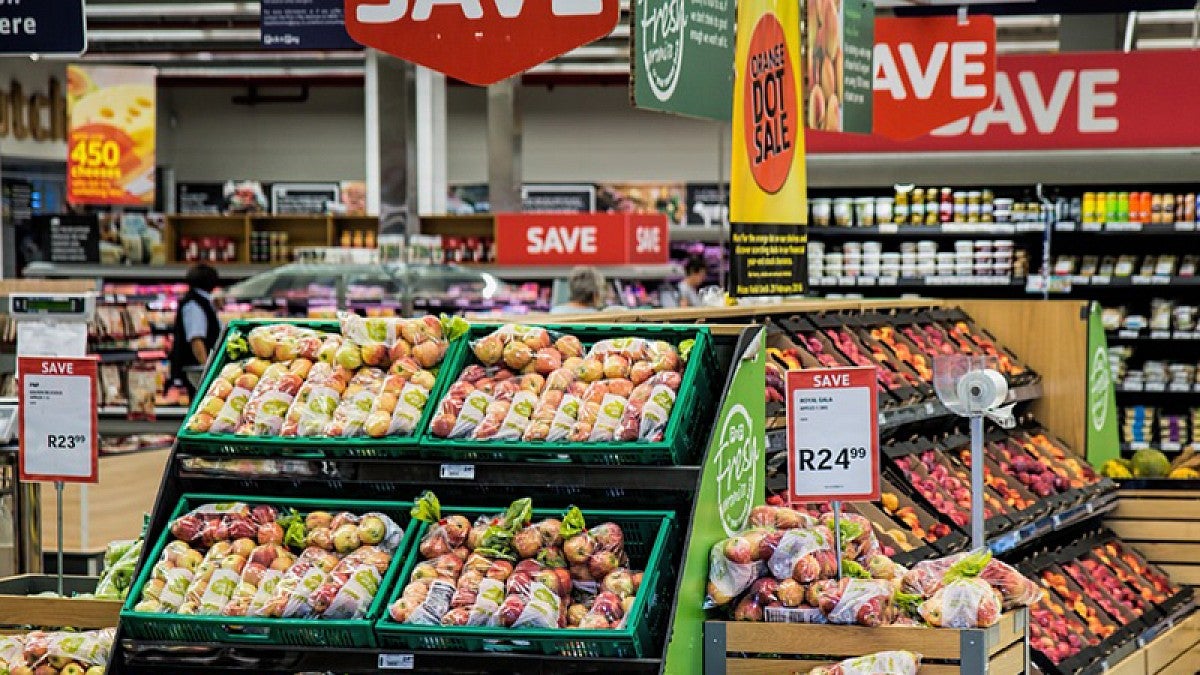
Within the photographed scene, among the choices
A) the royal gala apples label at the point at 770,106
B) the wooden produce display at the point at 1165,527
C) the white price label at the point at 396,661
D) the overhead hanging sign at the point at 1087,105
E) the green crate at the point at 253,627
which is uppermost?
the overhead hanging sign at the point at 1087,105

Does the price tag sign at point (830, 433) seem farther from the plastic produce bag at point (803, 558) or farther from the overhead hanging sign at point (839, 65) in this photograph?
the overhead hanging sign at point (839, 65)

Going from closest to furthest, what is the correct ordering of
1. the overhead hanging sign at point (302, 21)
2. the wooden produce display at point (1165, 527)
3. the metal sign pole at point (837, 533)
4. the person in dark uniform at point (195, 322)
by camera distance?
the metal sign pole at point (837, 533) < the wooden produce display at point (1165, 527) < the person in dark uniform at point (195, 322) < the overhead hanging sign at point (302, 21)

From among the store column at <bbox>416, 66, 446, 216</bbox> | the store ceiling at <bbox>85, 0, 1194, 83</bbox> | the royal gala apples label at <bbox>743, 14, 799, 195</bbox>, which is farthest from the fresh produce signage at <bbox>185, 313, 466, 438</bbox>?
the store column at <bbox>416, 66, 446, 216</bbox>

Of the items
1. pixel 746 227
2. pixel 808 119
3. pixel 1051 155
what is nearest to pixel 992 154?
pixel 1051 155

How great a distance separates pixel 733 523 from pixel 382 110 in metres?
11.1

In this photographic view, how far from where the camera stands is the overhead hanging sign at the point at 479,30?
171 inches

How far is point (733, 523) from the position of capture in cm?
393

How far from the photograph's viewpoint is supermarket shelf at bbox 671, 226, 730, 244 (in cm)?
2120

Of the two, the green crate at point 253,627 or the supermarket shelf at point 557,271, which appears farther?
the supermarket shelf at point 557,271

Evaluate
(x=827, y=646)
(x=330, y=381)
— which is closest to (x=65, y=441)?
(x=330, y=381)

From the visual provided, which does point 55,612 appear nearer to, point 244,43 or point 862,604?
point 862,604

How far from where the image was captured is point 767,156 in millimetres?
5785

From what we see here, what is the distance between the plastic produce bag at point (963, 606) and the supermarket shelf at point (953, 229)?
23.3 feet

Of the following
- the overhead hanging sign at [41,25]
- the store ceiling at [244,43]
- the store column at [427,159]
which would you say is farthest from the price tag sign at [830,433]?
the store column at [427,159]
